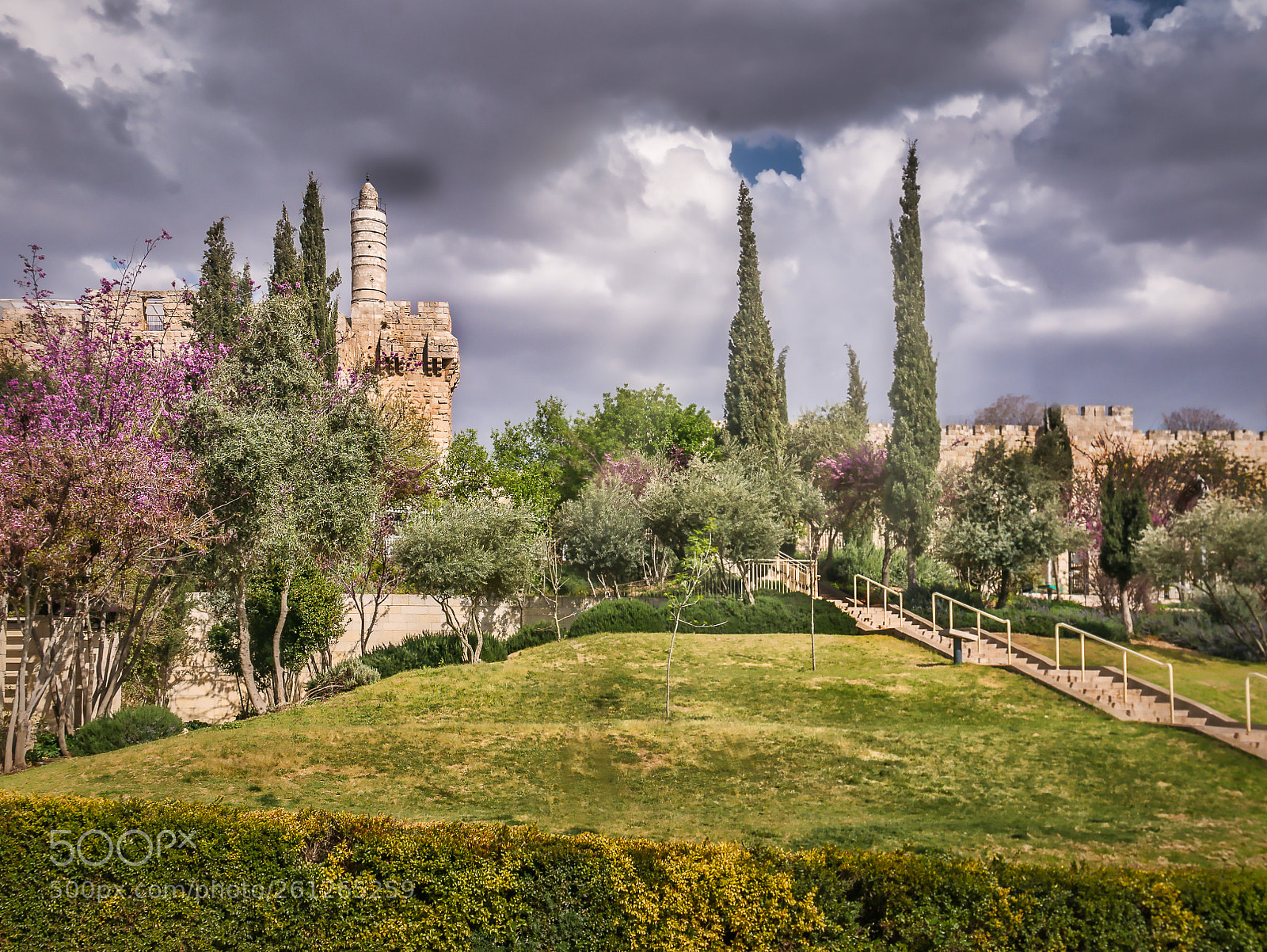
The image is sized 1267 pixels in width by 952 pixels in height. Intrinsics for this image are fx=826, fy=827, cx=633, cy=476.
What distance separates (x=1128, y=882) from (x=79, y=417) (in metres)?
16.3

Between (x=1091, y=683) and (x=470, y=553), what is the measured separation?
45.2ft

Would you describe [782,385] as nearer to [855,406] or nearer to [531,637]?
[855,406]

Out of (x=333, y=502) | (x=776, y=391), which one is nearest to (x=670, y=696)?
(x=333, y=502)

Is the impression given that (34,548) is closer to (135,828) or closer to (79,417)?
(79,417)

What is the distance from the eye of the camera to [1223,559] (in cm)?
2102

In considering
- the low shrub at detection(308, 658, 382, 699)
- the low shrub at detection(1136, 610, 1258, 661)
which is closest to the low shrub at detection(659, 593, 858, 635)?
the low shrub at detection(308, 658, 382, 699)

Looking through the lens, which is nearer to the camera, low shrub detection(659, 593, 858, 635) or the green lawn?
the green lawn

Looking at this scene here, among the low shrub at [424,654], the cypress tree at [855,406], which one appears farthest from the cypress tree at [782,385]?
the low shrub at [424,654]

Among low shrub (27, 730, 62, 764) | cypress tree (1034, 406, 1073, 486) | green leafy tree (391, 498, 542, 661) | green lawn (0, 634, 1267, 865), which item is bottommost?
low shrub (27, 730, 62, 764)

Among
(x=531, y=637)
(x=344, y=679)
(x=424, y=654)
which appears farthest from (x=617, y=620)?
(x=344, y=679)

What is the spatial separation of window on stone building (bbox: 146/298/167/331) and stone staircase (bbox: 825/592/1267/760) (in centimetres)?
2628

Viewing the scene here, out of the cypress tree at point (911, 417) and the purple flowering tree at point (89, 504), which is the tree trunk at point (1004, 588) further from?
the purple flowering tree at point (89, 504)

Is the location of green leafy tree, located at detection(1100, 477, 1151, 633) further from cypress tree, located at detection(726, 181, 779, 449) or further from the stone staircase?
cypress tree, located at detection(726, 181, 779, 449)

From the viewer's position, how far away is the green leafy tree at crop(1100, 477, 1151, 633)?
25.4 meters
